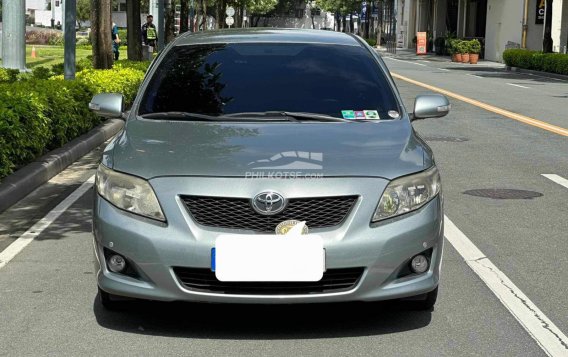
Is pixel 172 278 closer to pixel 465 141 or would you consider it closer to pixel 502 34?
pixel 465 141

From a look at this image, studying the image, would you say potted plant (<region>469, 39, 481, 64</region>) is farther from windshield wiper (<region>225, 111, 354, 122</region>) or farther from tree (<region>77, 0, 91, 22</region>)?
tree (<region>77, 0, 91, 22</region>)

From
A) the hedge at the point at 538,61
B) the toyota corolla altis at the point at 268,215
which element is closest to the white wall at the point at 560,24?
the hedge at the point at 538,61

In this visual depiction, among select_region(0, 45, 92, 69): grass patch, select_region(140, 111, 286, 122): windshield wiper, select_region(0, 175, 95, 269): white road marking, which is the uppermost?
select_region(140, 111, 286, 122): windshield wiper

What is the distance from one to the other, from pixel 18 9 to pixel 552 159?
1370 centimetres

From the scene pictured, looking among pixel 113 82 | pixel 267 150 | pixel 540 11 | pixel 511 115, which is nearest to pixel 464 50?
pixel 540 11

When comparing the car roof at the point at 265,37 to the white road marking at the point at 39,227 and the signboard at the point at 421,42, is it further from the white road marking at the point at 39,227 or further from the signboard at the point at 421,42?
the signboard at the point at 421,42

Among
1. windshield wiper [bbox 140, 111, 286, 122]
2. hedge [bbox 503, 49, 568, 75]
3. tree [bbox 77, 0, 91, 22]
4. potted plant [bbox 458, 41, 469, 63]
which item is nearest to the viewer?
windshield wiper [bbox 140, 111, 286, 122]

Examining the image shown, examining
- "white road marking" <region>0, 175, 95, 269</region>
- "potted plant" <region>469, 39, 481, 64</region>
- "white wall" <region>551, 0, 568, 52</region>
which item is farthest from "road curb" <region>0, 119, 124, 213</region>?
"potted plant" <region>469, 39, 481, 64</region>

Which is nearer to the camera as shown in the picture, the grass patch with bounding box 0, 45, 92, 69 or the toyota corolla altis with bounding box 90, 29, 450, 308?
the toyota corolla altis with bounding box 90, 29, 450, 308

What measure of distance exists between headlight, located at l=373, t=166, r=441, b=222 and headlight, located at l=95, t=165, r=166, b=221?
3.54 feet

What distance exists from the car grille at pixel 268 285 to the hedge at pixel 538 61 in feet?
123

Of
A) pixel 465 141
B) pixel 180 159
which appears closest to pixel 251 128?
pixel 180 159

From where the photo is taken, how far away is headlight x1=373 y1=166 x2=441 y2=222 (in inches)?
205

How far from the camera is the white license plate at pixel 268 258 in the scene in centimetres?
505
